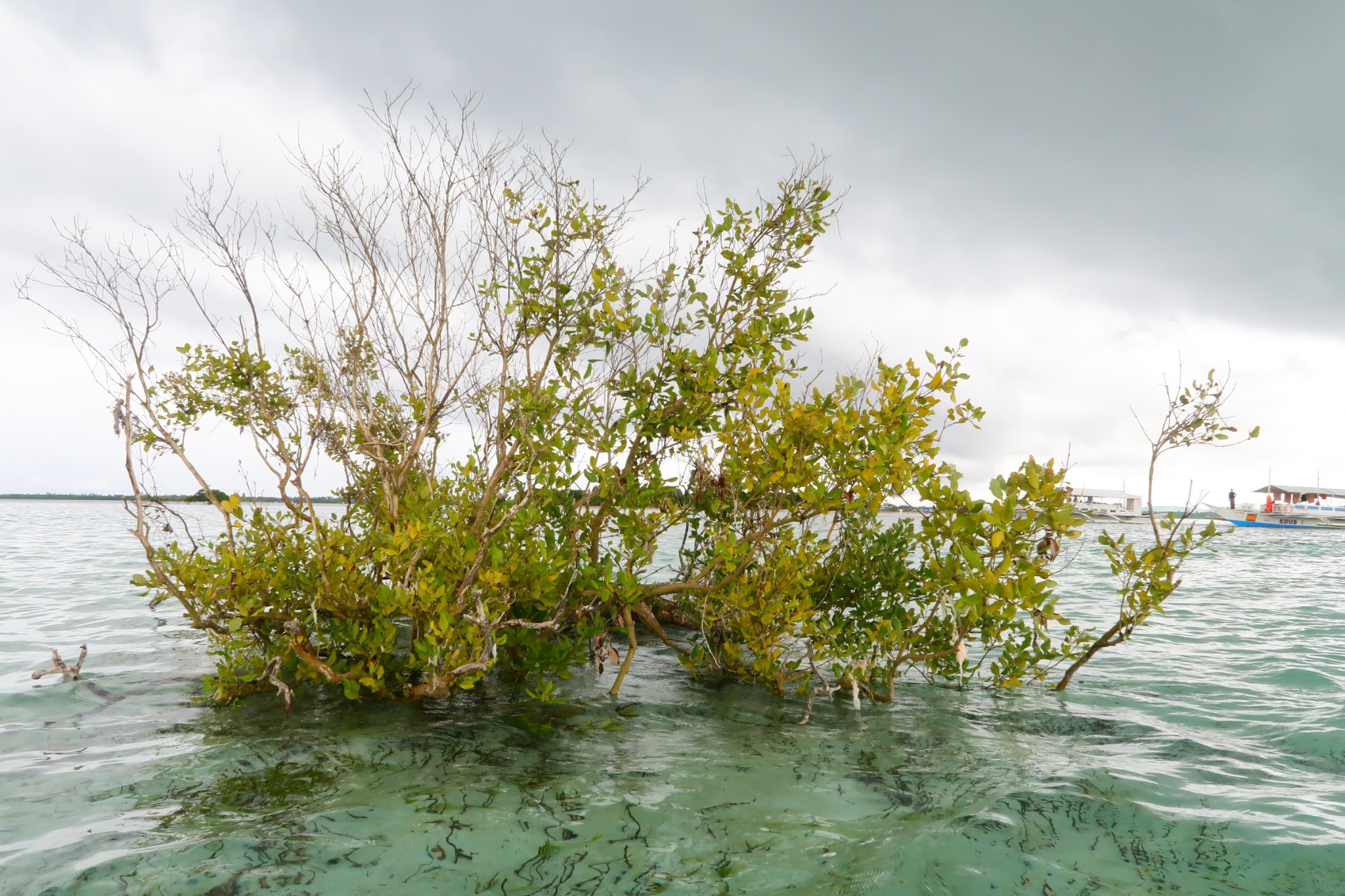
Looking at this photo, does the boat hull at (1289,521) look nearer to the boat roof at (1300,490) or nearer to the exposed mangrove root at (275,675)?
the boat roof at (1300,490)

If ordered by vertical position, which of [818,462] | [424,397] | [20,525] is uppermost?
[424,397]

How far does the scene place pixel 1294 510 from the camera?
67812 mm

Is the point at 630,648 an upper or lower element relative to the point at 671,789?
upper

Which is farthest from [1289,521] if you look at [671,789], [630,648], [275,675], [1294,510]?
[275,675]

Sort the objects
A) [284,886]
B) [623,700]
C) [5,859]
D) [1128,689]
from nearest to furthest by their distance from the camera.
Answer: [284,886], [5,859], [623,700], [1128,689]

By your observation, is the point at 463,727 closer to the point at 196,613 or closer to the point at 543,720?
the point at 543,720

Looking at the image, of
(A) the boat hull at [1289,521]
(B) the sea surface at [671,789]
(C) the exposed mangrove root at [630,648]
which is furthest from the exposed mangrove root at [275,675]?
(A) the boat hull at [1289,521]

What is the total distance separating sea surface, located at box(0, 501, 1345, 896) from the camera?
3.73m

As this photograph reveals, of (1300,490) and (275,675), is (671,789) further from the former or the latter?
(1300,490)

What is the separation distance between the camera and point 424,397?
6.10 metres

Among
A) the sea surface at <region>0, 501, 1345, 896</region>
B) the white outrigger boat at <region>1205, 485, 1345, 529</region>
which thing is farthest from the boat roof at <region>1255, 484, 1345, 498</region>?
the sea surface at <region>0, 501, 1345, 896</region>

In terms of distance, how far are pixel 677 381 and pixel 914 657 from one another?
325cm

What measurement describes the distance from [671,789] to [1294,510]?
86.4 metres

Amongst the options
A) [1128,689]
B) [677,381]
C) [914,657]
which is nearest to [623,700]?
[914,657]
